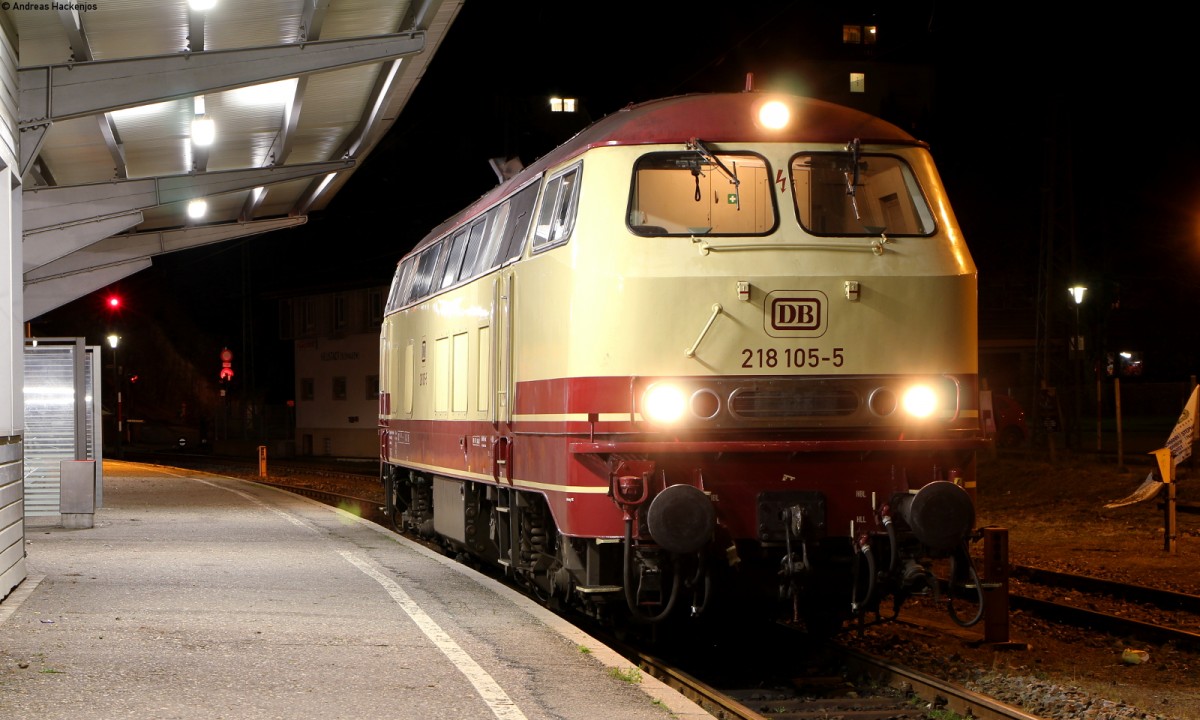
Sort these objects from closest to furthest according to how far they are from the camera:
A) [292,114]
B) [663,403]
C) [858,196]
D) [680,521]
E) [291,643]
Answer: [680,521] < [663,403] < [291,643] < [858,196] < [292,114]

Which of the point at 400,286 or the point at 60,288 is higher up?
the point at 60,288

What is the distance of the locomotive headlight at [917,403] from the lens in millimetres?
8922

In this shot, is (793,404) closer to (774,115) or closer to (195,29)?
(774,115)

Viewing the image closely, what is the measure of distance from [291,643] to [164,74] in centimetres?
603

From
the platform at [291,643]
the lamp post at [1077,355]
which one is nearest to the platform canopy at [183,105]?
the platform at [291,643]

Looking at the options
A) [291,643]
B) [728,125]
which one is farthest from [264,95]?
[291,643]

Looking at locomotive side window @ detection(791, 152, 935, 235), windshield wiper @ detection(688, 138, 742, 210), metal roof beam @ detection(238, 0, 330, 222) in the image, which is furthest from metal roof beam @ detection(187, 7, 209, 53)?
locomotive side window @ detection(791, 152, 935, 235)

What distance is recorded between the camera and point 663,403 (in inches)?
343

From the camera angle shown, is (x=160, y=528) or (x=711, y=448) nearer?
(x=711, y=448)

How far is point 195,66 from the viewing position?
1266cm

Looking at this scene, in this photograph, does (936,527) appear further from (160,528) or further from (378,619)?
(160,528)

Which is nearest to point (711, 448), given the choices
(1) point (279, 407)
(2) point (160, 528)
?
(2) point (160, 528)

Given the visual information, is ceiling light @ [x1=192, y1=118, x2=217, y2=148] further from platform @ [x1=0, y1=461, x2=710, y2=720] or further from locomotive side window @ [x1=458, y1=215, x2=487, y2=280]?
platform @ [x1=0, y1=461, x2=710, y2=720]

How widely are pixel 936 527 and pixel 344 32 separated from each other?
334 inches
